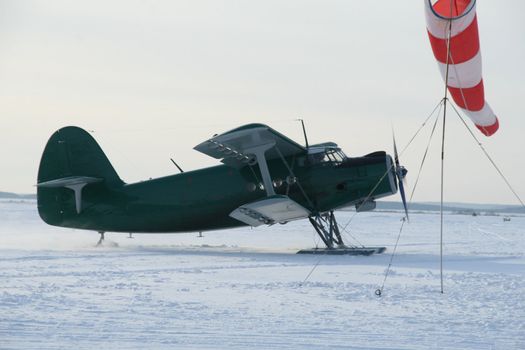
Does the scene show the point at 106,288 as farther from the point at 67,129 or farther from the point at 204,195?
the point at 67,129

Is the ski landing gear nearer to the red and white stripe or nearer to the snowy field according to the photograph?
the snowy field

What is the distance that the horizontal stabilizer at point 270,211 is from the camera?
14227 millimetres

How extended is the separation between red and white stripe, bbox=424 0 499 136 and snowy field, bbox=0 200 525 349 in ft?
7.32

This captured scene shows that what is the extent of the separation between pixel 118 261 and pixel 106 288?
13.9 ft

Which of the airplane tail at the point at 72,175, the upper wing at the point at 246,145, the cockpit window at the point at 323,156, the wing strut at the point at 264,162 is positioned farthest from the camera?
the airplane tail at the point at 72,175

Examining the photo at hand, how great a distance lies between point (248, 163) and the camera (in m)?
15.6

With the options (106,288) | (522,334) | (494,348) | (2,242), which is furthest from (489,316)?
(2,242)

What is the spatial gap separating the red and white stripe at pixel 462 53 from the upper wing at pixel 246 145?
689 cm

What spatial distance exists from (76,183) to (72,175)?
481mm

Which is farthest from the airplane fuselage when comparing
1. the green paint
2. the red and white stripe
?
the red and white stripe

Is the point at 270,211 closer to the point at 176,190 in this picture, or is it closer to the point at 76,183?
the point at 176,190

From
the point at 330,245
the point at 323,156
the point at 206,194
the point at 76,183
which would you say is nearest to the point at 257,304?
the point at 330,245

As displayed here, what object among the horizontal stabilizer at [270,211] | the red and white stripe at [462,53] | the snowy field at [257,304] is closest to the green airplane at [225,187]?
the horizontal stabilizer at [270,211]

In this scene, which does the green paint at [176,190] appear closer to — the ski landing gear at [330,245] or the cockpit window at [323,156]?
the cockpit window at [323,156]
